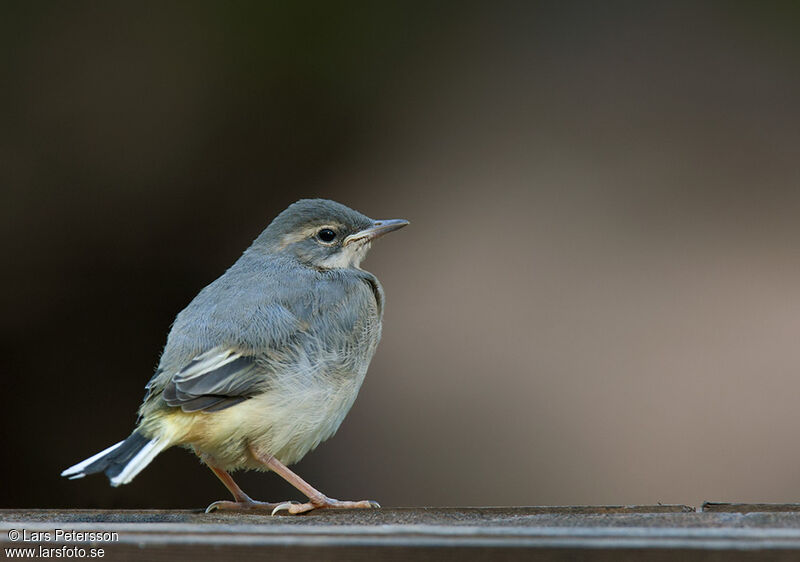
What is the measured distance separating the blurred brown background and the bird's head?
5.72 feet

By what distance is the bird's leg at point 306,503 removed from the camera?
3583mm

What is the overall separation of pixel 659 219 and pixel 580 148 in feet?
2.06

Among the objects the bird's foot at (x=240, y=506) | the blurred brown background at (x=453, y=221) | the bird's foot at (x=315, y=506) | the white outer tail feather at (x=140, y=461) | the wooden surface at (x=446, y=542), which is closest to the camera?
the wooden surface at (x=446, y=542)

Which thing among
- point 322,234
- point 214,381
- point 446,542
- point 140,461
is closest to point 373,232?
point 322,234

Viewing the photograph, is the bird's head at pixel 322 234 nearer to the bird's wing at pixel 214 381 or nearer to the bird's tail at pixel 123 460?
the bird's wing at pixel 214 381

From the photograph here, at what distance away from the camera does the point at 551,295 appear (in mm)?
6363

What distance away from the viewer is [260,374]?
3789 mm

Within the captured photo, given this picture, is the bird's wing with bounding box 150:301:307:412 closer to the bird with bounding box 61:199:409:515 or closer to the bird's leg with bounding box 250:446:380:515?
the bird with bounding box 61:199:409:515

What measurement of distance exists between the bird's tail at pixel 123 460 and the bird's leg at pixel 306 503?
1.45 feet

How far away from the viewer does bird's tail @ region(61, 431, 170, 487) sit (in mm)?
Answer: 3131

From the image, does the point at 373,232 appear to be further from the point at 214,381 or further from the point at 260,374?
the point at 214,381

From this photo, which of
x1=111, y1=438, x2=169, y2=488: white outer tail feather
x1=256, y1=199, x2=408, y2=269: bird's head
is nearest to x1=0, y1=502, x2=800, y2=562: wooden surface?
x1=111, y1=438, x2=169, y2=488: white outer tail feather

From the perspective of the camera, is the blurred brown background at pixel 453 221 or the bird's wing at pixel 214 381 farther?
the blurred brown background at pixel 453 221

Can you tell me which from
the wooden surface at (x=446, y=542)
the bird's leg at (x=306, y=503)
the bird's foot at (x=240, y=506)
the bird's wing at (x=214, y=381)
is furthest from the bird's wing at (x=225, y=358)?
the wooden surface at (x=446, y=542)
